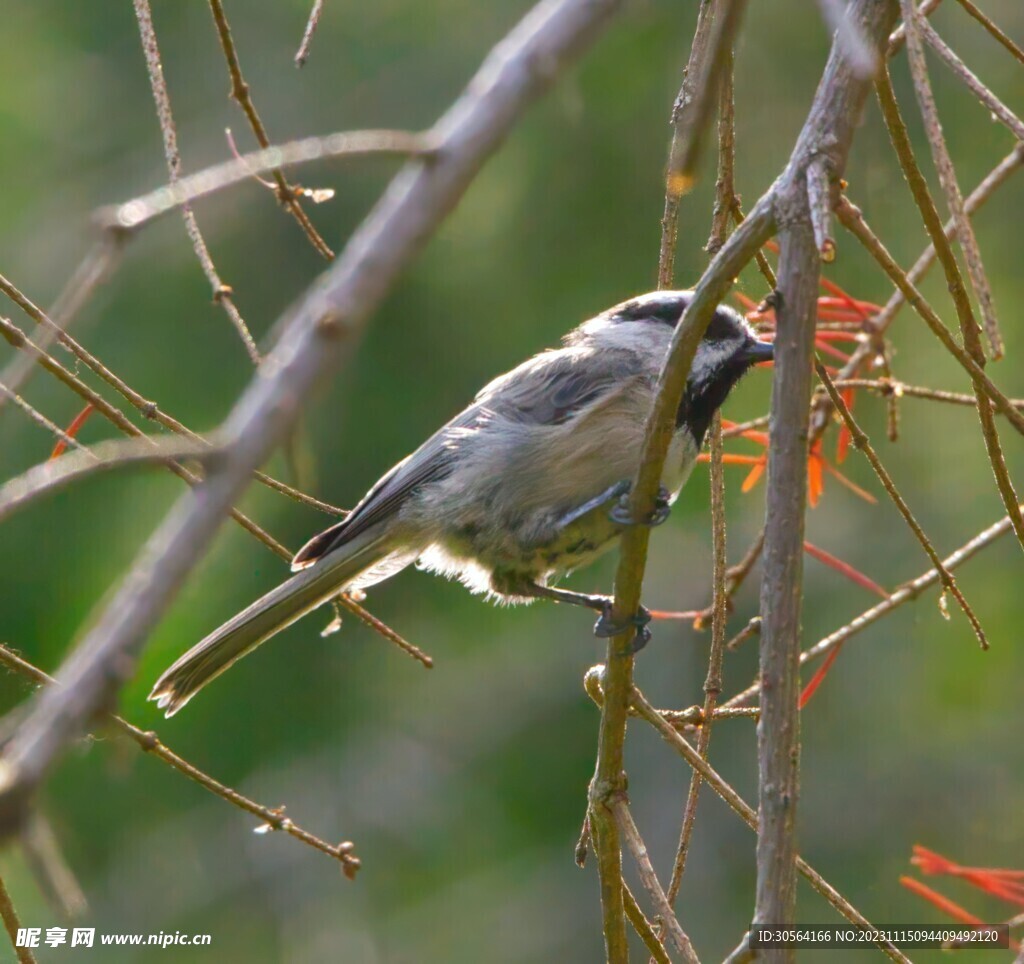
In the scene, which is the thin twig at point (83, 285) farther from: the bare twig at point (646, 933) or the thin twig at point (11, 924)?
the bare twig at point (646, 933)

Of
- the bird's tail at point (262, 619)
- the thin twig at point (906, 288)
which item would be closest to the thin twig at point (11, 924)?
the bird's tail at point (262, 619)

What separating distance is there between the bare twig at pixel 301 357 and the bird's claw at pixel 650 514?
103 cm

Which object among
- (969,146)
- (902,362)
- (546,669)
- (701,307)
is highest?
A: (969,146)

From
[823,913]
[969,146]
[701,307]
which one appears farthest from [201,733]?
[701,307]

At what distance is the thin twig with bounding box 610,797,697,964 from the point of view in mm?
1593

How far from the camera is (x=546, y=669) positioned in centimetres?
691

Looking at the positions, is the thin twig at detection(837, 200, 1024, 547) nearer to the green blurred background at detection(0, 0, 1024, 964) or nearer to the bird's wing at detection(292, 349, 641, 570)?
the bird's wing at detection(292, 349, 641, 570)

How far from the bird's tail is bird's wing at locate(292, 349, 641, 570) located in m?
0.05

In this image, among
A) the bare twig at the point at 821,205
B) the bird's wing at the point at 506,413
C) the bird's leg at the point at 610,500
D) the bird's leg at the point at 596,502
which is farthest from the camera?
the bird's wing at the point at 506,413

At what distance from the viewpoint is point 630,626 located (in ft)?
6.96

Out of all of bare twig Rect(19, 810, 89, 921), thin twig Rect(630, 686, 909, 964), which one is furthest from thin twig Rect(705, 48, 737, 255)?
bare twig Rect(19, 810, 89, 921)

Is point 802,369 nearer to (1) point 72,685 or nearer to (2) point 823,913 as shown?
(1) point 72,685

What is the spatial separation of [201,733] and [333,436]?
1.65 meters

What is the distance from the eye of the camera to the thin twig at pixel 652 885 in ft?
5.23
